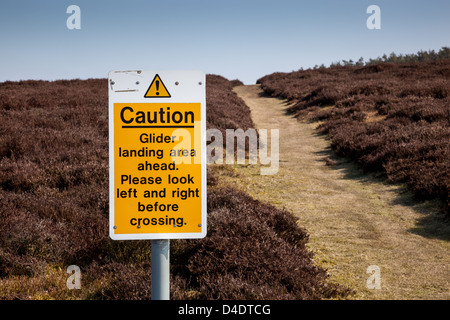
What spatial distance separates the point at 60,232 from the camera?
460cm

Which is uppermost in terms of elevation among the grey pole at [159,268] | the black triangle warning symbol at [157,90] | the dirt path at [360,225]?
the black triangle warning symbol at [157,90]

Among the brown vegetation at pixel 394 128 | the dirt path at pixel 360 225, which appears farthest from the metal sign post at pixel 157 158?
the brown vegetation at pixel 394 128

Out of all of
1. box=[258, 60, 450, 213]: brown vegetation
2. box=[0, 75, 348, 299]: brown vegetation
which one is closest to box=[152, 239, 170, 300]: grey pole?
box=[0, 75, 348, 299]: brown vegetation

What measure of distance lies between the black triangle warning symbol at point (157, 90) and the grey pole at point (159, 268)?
0.72m

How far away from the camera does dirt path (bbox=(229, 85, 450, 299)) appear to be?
448 cm

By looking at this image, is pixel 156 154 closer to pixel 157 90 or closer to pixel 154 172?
pixel 154 172

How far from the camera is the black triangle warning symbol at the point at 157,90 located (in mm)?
1939

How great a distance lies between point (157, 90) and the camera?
1.95 meters

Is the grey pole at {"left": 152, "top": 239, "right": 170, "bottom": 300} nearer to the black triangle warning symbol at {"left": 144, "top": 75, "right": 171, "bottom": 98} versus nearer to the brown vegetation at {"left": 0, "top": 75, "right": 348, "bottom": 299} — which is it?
the black triangle warning symbol at {"left": 144, "top": 75, "right": 171, "bottom": 98}

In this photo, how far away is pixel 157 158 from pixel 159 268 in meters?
0.55

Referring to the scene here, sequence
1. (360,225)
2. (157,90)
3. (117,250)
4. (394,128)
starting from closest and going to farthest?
(157,90)
(117,250)
(360,225)
(394,128)

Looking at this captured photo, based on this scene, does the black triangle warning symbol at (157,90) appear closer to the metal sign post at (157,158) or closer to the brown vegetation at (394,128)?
the metal sign post at (157,158)

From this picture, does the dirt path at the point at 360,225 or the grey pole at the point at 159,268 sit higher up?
the grey pole at the point at 159,268

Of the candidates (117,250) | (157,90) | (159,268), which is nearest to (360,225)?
(117,250)
